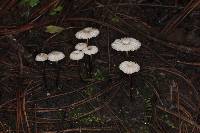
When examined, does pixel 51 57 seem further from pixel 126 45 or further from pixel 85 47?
pixel 126 45

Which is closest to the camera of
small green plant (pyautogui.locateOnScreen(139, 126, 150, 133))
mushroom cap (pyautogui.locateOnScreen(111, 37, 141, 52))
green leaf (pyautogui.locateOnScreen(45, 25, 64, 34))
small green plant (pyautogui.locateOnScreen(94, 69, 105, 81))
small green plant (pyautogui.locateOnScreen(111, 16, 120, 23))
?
small green plant (pyautogui.locateOnScreen(139, 126, 150, 133))

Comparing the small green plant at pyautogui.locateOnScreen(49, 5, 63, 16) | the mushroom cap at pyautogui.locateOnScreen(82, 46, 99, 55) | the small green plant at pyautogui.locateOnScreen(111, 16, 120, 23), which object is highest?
the small green plant at pyautogui.locateOnScreen(49, 5, 63, 16)

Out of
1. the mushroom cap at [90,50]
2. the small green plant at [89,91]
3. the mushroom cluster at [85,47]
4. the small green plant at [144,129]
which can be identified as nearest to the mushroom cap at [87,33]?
the mushroom cluster at [85,47]

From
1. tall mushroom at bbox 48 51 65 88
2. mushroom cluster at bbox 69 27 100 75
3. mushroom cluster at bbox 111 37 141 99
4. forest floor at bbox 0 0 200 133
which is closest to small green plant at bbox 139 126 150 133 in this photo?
forest floor at bbox 0 0 200 133

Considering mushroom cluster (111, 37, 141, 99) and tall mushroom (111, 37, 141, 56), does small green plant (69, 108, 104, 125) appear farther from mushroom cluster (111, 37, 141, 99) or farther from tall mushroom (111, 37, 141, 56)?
tall mushroom (111, 37, 141, 56)

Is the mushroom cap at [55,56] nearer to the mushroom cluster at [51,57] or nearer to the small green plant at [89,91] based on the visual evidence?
the mushroom cluster at [51,57]

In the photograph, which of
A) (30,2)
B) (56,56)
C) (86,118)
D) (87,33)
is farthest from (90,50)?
(30,2)

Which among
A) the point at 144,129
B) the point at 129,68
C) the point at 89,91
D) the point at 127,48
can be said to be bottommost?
the point at 144,129
